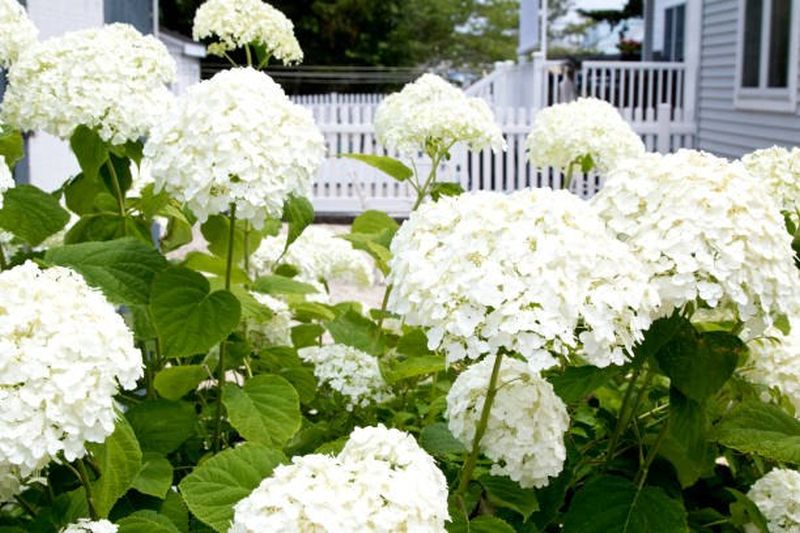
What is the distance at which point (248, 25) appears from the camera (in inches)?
119

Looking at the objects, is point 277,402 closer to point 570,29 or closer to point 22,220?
point 22,220

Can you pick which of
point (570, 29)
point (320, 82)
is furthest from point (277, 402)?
point (570, 29)

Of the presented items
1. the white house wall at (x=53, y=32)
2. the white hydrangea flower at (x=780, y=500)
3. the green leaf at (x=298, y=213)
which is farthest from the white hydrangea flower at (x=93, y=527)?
the white house wall at (x=53, y=32)

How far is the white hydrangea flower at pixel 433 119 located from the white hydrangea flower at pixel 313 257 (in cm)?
39

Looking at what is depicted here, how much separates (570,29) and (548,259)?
41518mm

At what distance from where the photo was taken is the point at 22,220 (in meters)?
2.07

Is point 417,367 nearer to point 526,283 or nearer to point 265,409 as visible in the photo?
point 265,409

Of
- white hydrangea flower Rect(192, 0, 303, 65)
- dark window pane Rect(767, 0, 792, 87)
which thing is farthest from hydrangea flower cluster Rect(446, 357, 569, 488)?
dark window pane Rect(767, 0, 792, 87)

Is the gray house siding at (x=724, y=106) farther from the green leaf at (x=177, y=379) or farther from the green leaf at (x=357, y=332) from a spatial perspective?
the green leaf at (x=177, y=379)

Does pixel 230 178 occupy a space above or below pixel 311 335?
above

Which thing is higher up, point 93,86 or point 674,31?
point 674,31

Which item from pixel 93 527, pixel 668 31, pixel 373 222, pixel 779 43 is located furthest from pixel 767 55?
pixel 93 527

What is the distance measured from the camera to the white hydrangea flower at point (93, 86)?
2123mm

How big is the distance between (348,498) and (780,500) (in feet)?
3.33
